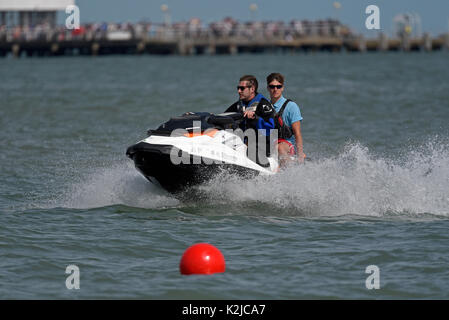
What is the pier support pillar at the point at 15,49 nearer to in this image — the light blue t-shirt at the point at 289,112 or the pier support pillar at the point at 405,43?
the pier support pillar at the point at 405,43

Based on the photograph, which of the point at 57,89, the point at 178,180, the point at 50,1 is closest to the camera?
the point at 178,180

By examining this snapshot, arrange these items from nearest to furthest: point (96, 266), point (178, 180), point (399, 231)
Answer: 1. point (96, 266)
2. point (399, 231)
3. point (178, 180)

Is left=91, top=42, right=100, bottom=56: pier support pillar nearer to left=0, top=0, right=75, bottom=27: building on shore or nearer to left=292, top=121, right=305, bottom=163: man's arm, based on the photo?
left=0, top=0, right=75, bottom=27: building on shore

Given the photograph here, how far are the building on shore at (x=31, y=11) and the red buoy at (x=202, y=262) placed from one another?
71.5 m

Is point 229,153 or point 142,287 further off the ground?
point 229,153

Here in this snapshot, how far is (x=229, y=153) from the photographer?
10.2 m

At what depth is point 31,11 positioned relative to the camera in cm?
7775

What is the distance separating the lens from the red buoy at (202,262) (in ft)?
25.8

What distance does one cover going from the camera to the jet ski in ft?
32.5

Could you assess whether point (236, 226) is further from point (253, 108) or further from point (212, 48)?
point (212, 48)

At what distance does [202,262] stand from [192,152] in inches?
90.3
